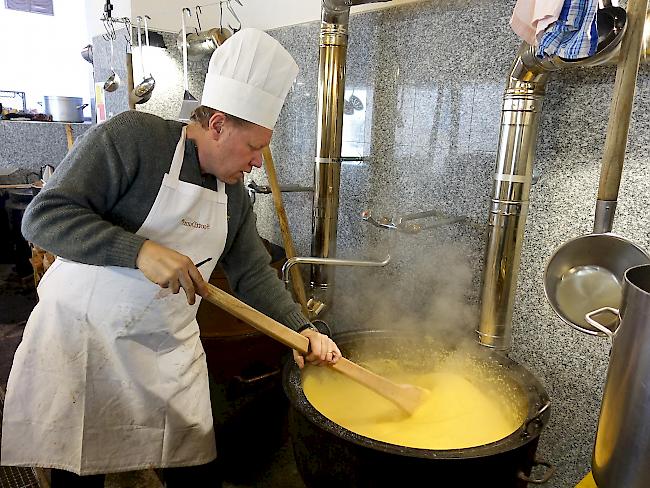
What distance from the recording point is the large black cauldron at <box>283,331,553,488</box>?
1.20 metres

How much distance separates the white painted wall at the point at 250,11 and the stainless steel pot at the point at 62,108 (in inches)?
62.7

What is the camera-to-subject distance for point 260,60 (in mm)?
1538

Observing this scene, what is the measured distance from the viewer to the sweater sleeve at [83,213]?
4.42ft

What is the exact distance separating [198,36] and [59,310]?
201cm

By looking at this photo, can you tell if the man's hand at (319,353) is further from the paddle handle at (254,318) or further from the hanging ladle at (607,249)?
the hanging ladle at (607,249)

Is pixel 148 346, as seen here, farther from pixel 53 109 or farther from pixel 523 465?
pixel 53 109

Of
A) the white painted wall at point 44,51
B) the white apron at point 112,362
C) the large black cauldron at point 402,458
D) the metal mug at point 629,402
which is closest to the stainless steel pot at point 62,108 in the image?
the white painted wall at point 44,51

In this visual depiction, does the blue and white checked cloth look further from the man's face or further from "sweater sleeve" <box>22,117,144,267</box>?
"sweater sleeve" <box>22,117,144,267</box>

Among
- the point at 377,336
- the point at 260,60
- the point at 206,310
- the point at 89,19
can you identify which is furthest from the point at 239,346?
the point at 89,19

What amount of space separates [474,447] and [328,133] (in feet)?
4.76

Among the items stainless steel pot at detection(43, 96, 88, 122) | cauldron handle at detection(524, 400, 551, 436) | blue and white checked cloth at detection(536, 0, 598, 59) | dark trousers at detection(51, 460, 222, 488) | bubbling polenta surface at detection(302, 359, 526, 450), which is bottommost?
dark trousers at detection(51, 460, 222, 488)

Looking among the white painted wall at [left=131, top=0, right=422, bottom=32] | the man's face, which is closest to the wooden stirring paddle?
the man's face

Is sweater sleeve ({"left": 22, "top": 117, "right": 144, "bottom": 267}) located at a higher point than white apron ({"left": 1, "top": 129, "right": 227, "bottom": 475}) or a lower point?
higher

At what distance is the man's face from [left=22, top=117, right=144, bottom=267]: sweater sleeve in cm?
28
